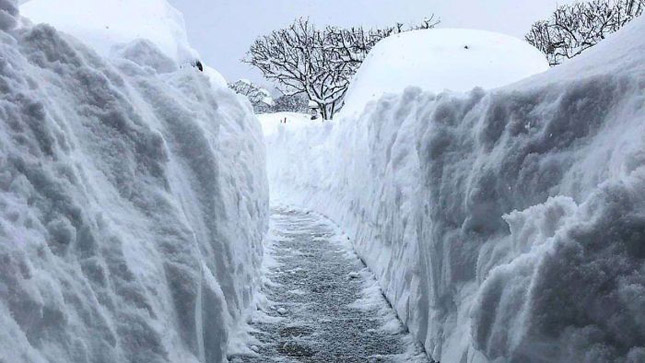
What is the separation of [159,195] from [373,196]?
191 inches

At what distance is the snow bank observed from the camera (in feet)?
7.54

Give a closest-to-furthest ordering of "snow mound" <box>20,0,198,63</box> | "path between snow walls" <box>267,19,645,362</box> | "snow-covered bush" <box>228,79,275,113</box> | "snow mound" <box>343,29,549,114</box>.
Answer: "path between snow walls" <box>267,19,645,362</box> → "snow mound" <box>20,0,198,63</box> → "snow mound" <box>343,29,549,114</box> → "snow-covered bush" <box>228,79,275,113</box>

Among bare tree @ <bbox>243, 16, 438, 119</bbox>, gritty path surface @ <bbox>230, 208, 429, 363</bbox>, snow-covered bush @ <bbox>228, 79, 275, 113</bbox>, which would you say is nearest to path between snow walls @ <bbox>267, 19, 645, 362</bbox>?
gritty path surface @ <bbox>230, 208, 429, 363</bbox>

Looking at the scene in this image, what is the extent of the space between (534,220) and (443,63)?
10.4 metres

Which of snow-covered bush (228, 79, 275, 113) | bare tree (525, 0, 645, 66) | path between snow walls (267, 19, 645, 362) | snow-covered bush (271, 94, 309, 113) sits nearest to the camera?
path between snow walls (267, 19, 645, 362)

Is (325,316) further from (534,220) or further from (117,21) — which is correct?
(117,21)

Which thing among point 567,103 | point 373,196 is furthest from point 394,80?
point 567,103

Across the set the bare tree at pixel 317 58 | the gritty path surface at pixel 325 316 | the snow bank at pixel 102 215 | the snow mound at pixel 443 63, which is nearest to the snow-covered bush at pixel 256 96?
the bare tree at pixel 317 58

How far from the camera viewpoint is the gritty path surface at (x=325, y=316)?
14.7 feet

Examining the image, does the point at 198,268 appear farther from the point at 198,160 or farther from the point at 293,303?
the point at 293,303

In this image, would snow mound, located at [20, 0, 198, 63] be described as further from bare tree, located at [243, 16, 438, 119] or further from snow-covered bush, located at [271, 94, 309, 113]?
snow-covered bush, located at [271, 94, 309, 113]

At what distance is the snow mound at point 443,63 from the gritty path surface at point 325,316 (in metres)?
4.88

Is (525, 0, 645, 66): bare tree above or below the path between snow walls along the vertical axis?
above

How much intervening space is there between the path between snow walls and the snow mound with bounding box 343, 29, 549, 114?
6516 mm
